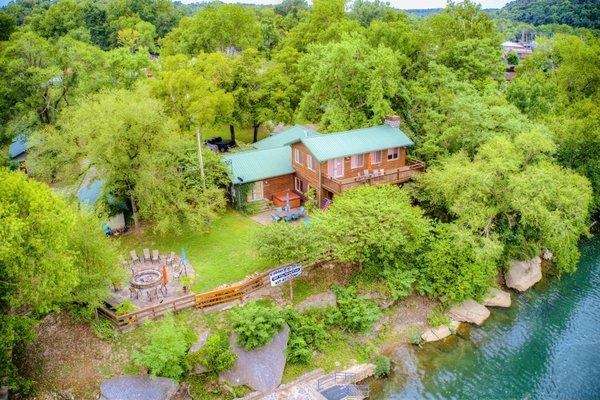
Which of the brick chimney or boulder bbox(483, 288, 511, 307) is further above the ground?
the brick chimney

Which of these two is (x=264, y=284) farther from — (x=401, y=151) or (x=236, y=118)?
(x=236, y=118)

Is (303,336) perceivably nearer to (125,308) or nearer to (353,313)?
(353,313)

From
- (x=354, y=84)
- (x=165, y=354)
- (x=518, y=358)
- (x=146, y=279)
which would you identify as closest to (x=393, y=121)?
(x=354, y=84)

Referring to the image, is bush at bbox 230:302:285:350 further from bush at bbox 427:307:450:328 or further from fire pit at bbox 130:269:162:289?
bush at bbox 427:307:450:328

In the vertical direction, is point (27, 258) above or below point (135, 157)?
below

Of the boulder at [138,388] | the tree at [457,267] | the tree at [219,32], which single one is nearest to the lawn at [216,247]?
the boulder at [138,388]

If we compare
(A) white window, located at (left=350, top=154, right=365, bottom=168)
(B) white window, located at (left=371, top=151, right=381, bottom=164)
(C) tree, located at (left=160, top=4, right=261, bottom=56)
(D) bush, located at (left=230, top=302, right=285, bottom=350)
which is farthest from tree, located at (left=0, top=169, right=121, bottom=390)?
(C) tree, located at (left=160, top=4, right=261, bottom=56)
